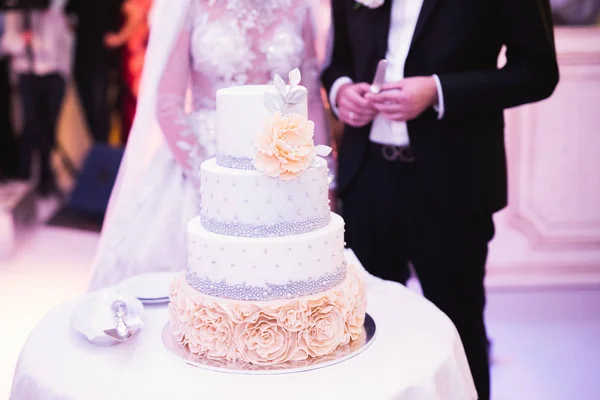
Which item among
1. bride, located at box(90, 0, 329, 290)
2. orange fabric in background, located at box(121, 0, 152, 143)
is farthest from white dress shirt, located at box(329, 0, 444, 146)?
orange fabric in background, located at box(121, 0, 152, 143)

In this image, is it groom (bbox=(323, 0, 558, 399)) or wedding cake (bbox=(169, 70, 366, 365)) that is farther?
groom (bbox=(323, 0, 558, 399))

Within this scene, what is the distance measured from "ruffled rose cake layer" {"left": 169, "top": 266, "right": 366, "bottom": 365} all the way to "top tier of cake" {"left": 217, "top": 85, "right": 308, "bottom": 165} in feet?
0.95

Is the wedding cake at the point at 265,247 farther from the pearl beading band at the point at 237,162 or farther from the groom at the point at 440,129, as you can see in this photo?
the groom at the point at 440,129

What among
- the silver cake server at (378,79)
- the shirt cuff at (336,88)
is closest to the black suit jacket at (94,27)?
the shirt cuff at (336,88)

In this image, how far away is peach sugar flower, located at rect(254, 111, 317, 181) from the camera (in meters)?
1.42

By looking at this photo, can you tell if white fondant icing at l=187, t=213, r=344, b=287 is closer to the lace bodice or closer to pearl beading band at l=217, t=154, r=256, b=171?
pearl beading band at l=217, t=154, r=256, b=171

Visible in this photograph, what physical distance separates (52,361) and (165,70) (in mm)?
1066

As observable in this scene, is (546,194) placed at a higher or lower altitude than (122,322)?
lower

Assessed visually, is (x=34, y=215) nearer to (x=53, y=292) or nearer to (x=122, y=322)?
(x=53, y=292)

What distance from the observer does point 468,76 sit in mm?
2055

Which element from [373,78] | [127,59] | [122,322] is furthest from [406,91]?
[127,59]

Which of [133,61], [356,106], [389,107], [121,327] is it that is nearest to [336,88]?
[356,106]

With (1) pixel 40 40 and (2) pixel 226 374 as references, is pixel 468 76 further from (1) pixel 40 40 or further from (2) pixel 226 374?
(1) pixel 40 40

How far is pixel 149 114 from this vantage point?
7.60 feet
